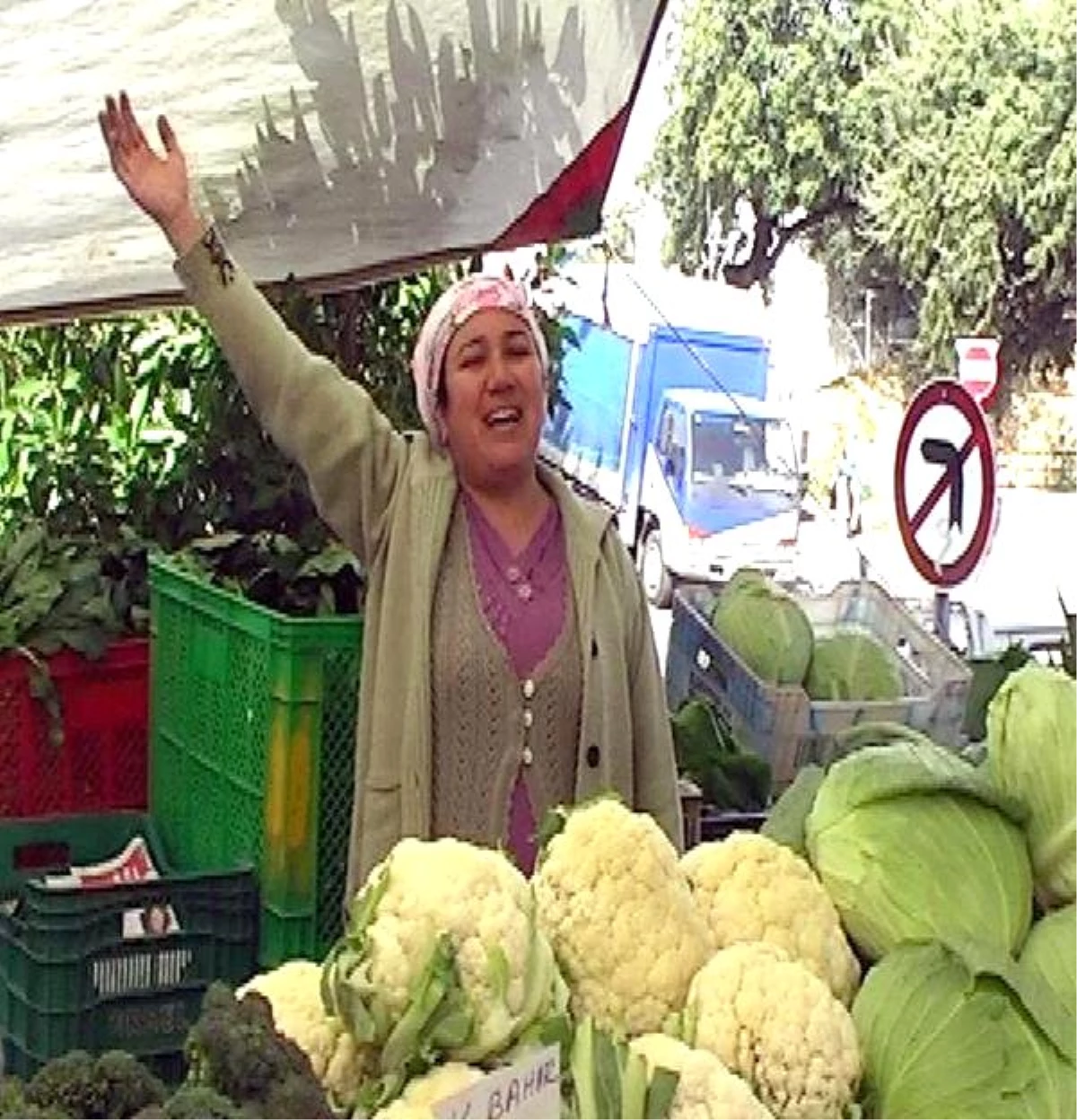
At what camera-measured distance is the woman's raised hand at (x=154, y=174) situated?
8.05 feet

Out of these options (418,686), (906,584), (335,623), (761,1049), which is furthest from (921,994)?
(906,584)

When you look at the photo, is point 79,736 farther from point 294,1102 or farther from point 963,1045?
point 294,1102

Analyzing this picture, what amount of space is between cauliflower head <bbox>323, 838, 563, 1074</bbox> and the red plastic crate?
1941 millimetres

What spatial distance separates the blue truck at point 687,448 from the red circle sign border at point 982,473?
854 cm

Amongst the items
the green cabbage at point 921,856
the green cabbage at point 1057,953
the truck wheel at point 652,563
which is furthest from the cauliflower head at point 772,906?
the truck wheel at point 652,563

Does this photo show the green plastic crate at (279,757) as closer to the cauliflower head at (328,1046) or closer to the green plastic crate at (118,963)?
the green plastic crate at (118,963)

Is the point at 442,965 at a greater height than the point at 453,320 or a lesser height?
lesser

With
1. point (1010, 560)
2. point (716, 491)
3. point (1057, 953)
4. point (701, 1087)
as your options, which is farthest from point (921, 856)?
point (1010, 560)

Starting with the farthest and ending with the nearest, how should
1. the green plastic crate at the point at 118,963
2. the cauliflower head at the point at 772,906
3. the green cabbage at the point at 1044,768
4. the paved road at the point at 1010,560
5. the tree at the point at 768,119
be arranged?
the tree at the point at 768,119
the paved road at the point at 1010,560
the green plastic crate at the point at 118,963
the green cabbage at the point at 1044,768
the cauliflower head at the point at 772,906

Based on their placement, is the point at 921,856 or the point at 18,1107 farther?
the point at 921,856

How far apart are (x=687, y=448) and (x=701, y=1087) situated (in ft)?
41.2

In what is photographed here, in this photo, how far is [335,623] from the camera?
265 centimetres

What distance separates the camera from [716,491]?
13742 millimetres

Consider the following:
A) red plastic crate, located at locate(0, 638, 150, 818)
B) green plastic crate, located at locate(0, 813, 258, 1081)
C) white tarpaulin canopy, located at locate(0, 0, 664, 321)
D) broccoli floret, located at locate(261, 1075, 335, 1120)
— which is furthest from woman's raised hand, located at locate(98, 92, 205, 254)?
broccoli floret, located at locate(261, 1075, 335, 1120)
